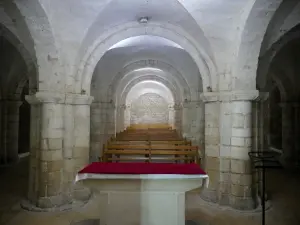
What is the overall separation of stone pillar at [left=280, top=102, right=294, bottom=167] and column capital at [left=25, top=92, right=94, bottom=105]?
7106 mm

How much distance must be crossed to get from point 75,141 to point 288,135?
7.39 metres

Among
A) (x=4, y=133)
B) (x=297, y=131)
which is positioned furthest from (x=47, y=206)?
(x=297, y=131)

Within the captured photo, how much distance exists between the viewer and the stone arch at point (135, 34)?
236 inches

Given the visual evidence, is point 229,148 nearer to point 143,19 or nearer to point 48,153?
point 143,19

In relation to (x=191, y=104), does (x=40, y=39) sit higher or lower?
higher

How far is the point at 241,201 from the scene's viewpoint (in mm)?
5406

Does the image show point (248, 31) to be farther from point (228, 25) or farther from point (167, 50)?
point (167, 50)

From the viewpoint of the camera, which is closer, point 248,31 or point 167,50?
point 248,31

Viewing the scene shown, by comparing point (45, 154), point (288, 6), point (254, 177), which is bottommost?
point (254, 177)

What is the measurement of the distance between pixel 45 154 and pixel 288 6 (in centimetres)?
545

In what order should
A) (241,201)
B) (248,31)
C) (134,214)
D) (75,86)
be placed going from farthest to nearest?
(75,86)
(241,201)
(248,31)
(134,214)

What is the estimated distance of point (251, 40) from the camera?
5.21 metres

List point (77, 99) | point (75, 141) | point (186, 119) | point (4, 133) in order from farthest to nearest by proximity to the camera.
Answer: point (186, 119) < point (4, 133) < point (75, 141) < point (77, 99)

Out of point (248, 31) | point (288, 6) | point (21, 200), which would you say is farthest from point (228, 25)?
point (21, 200)
